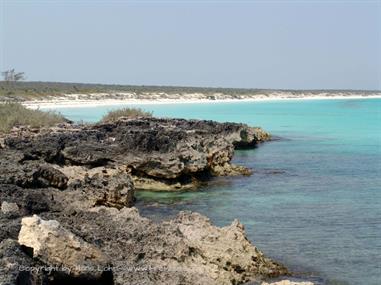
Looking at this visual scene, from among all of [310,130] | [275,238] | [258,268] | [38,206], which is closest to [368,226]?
[275,238]

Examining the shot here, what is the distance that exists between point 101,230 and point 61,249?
215cm

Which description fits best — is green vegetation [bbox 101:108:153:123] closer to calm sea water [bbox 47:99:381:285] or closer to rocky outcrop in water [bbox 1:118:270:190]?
calm sea water [bbox 47:99:381:285]

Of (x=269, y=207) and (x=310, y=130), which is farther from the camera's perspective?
(x=310, y=130)

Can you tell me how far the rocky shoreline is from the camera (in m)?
7.02

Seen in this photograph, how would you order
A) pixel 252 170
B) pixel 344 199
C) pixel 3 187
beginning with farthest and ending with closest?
pixel 252 170 < pixel 344 199 < pixel 3 187

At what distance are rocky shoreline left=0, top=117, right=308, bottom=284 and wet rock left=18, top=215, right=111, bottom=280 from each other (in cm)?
1

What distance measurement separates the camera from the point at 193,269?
9.12m

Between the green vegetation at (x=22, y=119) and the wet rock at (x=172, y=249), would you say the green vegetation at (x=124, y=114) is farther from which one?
the wet rock at (x=172, y=249)

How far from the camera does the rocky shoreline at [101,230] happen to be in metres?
7.02

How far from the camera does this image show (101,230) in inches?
362

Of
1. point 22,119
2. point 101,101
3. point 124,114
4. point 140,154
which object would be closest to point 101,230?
point 140,154

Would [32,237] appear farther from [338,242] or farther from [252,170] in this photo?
[252,170]

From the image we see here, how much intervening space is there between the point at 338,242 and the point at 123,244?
6.39 meters

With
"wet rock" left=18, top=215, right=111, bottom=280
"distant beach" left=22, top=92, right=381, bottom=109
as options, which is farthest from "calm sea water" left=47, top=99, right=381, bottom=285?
"distant beach" left=22, top=92, right=381, bottom=109
